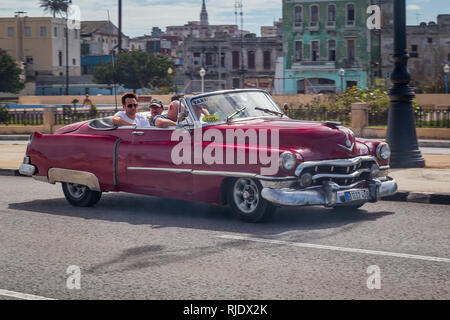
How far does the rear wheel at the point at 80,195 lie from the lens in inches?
423

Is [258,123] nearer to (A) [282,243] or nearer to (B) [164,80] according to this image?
(A) [282,243]

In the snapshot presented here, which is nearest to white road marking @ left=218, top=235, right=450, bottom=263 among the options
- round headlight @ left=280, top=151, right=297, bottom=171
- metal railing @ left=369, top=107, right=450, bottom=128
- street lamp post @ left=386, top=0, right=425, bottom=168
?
round headlight @ left=280, top=151, right=297, bottom=171

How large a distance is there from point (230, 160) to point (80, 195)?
2909mm

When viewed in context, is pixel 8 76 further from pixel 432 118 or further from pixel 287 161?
pixel 287 161

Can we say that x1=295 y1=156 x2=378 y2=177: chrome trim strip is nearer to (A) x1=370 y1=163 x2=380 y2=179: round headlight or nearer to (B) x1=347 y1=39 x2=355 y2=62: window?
(A) x1=370 y1=163 x2=380 y2=179: round headlight

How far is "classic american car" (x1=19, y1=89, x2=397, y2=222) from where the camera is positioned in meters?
8.74

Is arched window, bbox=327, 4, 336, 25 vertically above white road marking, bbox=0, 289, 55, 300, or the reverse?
arched window, bbox=327, 4, 336, 25

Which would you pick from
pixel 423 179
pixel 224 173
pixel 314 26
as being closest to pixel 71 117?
pixel 423 179

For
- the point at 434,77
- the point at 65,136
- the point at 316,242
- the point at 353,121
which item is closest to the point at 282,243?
the point at 316,242

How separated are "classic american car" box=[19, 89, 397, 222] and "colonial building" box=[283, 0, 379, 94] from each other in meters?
58.0

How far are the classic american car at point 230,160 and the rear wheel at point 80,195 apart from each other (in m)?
0.01

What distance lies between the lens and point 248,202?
9.05 m

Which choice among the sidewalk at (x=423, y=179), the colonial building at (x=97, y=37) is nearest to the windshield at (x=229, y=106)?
the sidewalk at (x=423, y=179)

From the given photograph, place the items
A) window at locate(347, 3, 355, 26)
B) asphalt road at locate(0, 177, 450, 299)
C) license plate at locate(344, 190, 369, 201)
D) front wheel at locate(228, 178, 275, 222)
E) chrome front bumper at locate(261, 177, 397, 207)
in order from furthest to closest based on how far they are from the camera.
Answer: window at locate(347, 3, 355, 26) < license plate at locate(344, 190, 369, 201) < front wheel at locate(228, 178, 275, 222) < chrome front bumper at locate(261, 177, 397, 207) < asphalt road at locate(0, 177, 450, 299)
